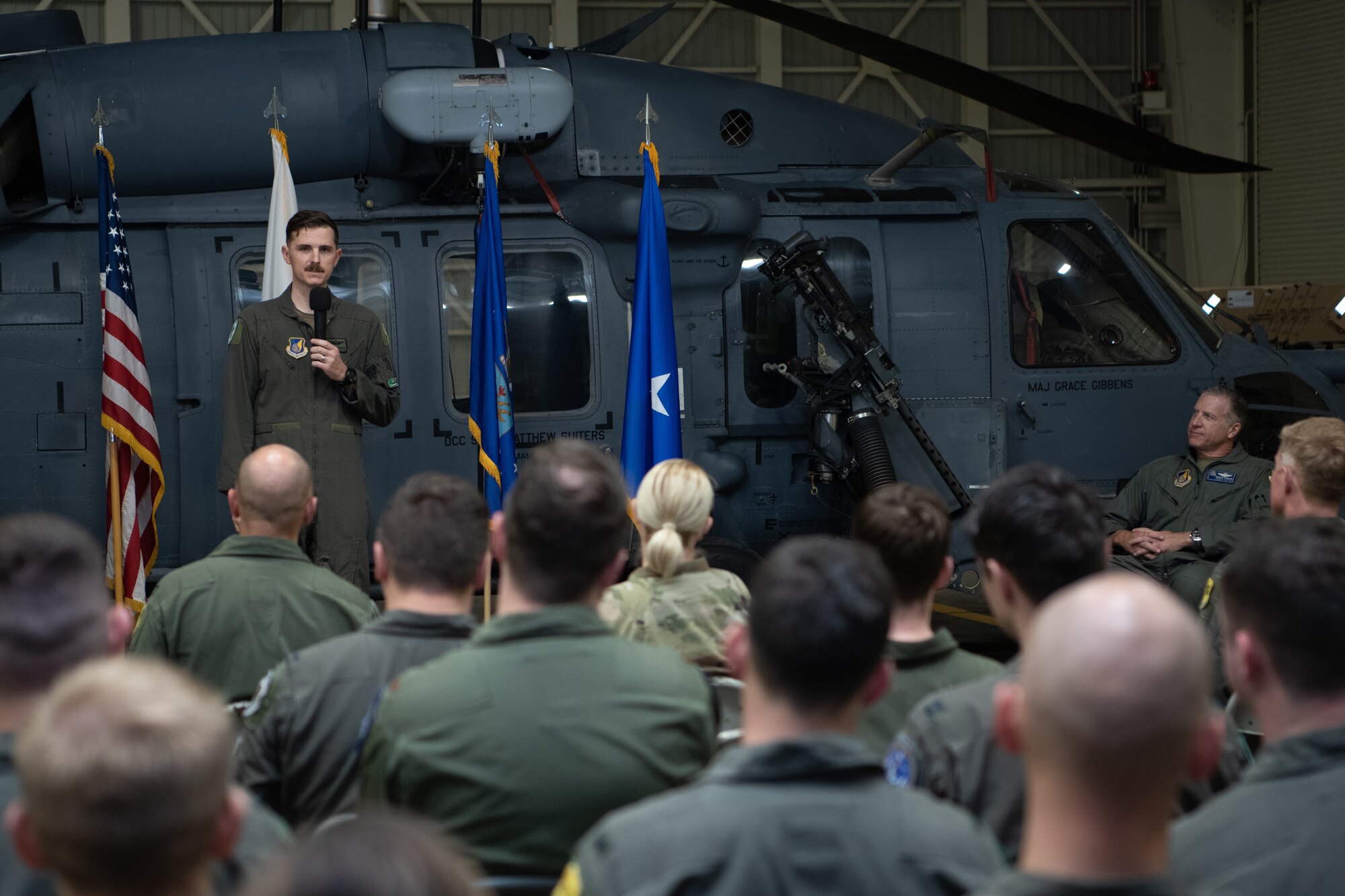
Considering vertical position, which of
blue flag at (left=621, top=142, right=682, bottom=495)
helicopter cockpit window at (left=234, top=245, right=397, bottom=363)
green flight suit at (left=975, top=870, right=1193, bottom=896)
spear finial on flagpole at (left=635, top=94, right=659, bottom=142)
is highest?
spear finial on flagpole at (left=635, top=94, right=659, bottom=142)

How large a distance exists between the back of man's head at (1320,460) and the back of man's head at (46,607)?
11.5ft

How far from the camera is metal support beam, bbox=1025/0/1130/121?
55.2 ft

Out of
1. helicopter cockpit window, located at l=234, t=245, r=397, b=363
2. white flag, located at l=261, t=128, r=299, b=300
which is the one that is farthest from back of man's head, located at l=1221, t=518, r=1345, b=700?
helicopter cockpit window, located at l=234, t=245, r=397, b=363

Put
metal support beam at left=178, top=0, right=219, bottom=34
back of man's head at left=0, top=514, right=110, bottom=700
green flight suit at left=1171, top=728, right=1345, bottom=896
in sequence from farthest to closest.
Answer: metal support beam at left=178, top=0, right=219, bottom=34 → back of man's head at left=0, top=514, right=110, bottom=700 → green flight suit at left=1171, top=728, right=1345, bottom=896

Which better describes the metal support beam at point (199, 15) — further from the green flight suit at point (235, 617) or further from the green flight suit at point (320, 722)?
the green flight suit at point (320, 722)

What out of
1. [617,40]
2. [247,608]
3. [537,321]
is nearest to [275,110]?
[537,321]

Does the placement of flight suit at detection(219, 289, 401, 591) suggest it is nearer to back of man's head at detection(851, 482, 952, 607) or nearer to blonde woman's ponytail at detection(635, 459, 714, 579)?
blonde woman's ponytail at detection(635, 459, 714, 579)

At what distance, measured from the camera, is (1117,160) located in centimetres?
1722

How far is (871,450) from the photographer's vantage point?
265 inches

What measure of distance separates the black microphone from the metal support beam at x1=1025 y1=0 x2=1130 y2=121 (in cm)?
1366

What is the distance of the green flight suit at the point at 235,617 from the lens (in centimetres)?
352

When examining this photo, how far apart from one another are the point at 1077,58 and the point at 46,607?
1686 centimetres

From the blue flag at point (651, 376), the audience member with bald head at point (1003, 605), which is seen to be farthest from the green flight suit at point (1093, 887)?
the blue flag at point (651, 376)

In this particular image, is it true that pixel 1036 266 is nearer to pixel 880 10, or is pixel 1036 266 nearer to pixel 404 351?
pixel 404 351
